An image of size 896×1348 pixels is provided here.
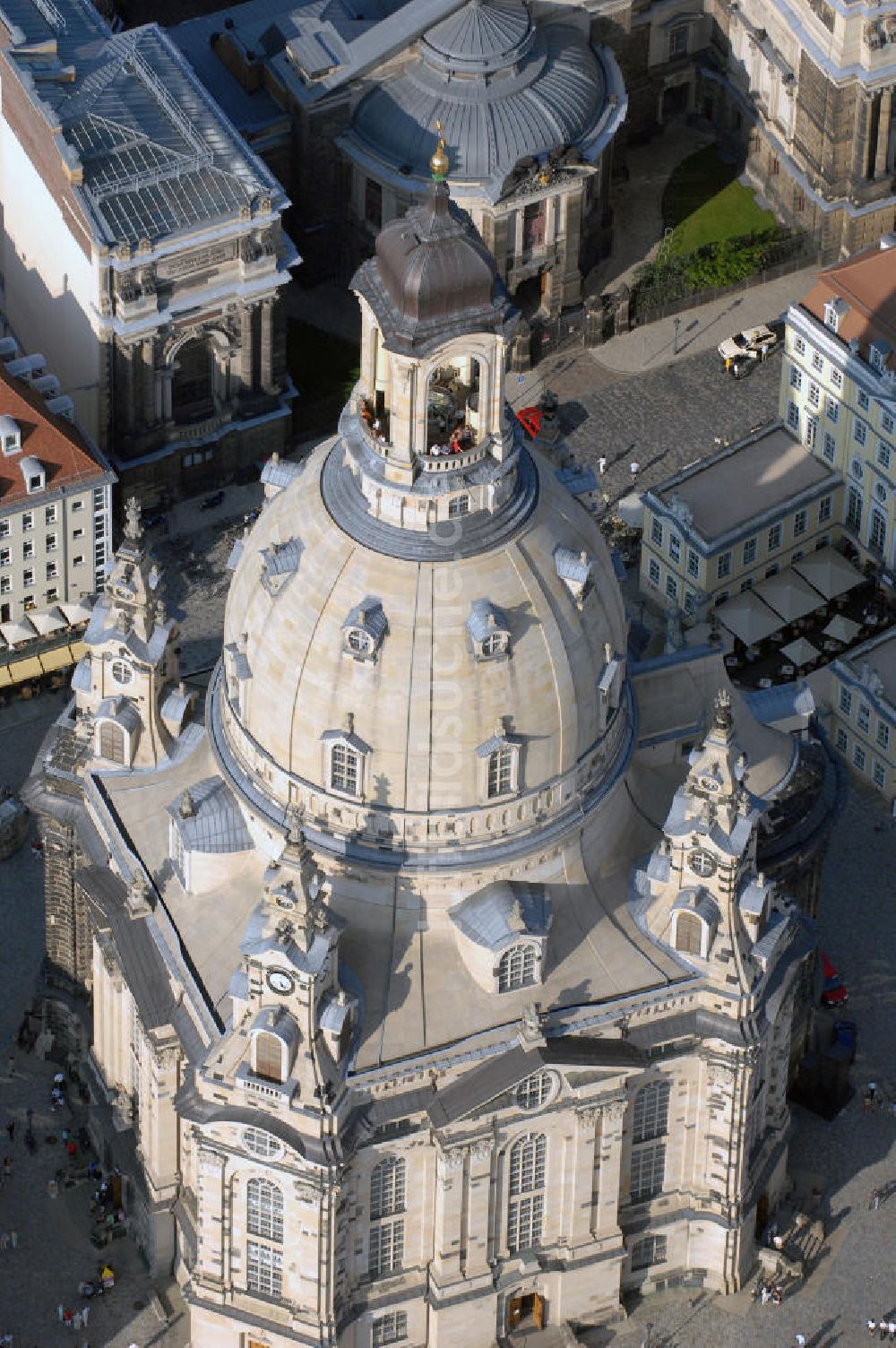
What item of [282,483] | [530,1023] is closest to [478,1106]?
[530,1023]

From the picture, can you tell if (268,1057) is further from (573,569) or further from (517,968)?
(573,569)

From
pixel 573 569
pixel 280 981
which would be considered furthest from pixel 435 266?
pixel 280 981

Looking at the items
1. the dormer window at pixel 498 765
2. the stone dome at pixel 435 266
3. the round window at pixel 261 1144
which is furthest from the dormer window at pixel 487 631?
the round window at pixel 261 1144

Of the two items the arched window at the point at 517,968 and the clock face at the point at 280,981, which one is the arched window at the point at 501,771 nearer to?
the arched window at the point at 517,968

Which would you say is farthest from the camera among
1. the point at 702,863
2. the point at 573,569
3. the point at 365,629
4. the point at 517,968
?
the point at 517,968

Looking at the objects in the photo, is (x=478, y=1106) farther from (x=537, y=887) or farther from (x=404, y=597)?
(x=404, y=597)

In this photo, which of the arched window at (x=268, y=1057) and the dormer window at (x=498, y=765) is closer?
the dormer window at (x=498, y=765)
